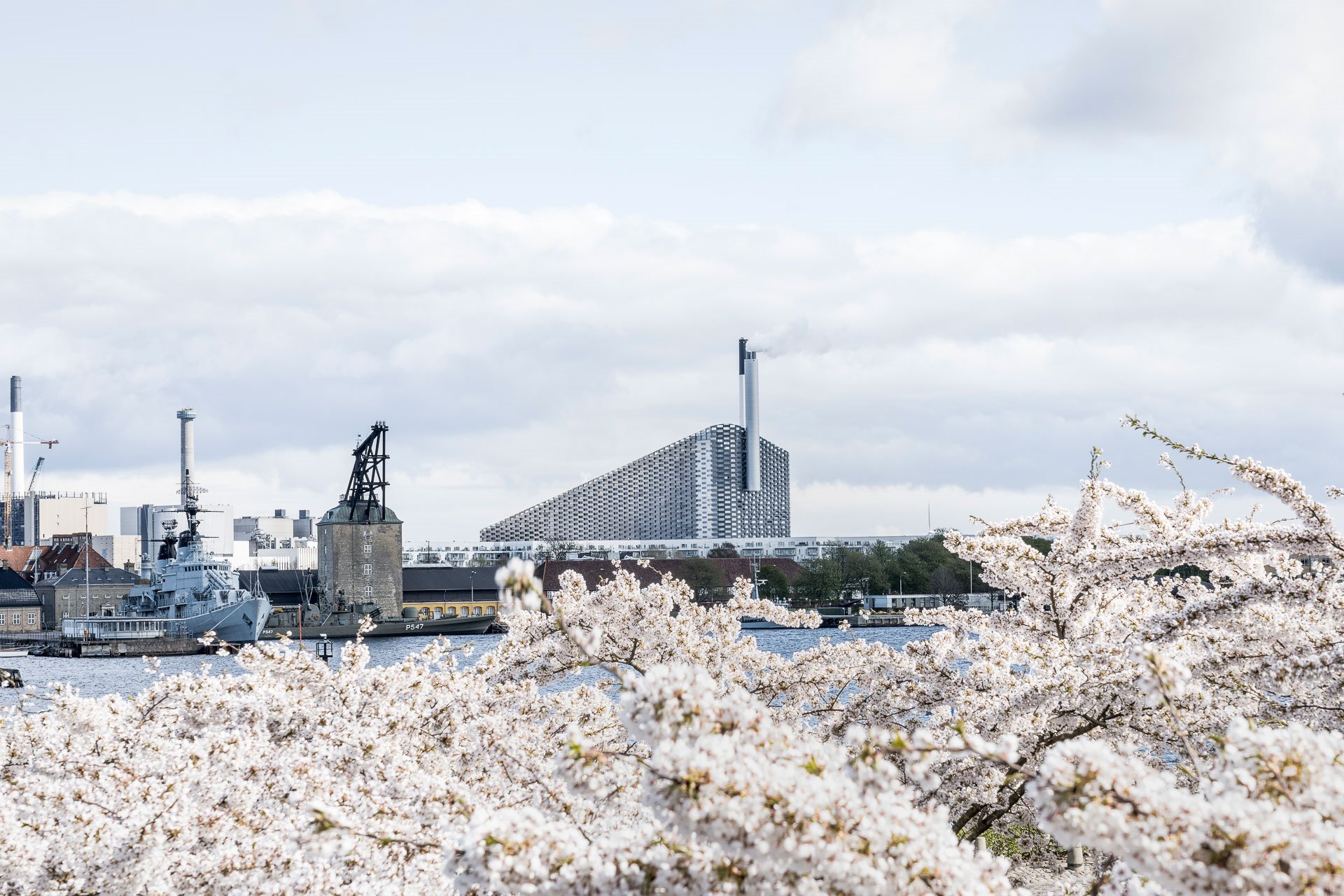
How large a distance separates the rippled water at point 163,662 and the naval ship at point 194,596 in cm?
359

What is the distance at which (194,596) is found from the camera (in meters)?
81.7

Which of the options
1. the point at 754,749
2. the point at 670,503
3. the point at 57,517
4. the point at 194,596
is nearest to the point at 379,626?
the point at 194,596

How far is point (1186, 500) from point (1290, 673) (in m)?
8.08

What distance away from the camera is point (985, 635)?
454 inches

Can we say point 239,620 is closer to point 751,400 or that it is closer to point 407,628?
point 407,628

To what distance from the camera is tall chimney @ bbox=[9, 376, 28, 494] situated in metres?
165

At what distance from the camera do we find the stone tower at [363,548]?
3794 inches

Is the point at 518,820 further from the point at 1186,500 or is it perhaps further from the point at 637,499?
the point at 637,499

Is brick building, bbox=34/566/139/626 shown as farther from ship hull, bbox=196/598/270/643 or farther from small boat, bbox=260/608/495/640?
ship hull, bbox=196/598/270/643

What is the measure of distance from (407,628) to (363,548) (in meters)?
8.66

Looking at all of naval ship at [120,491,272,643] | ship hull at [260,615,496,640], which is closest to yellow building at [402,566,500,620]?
ship hull at [260,615,496,640]

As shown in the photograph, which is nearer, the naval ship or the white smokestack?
the naval ship

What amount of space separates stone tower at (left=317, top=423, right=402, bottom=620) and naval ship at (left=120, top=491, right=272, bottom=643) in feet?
39.6

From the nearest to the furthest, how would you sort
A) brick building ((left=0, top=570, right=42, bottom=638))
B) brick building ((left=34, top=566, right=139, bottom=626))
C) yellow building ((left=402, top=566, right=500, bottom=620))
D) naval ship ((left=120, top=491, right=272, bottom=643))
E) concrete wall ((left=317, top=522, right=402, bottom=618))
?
naval ship ((left=120, top=491, right=272, bottom=643)) → concrete wall ((left=317, top=522, right=402, bottom=618)) → brick building ((left=34, top=566, right=139, bottom=626)) → brick building ((left=0, top=570, right=42, bottom=638)) → yellow building ((left=402, top=566, right=500, bottom=620))
